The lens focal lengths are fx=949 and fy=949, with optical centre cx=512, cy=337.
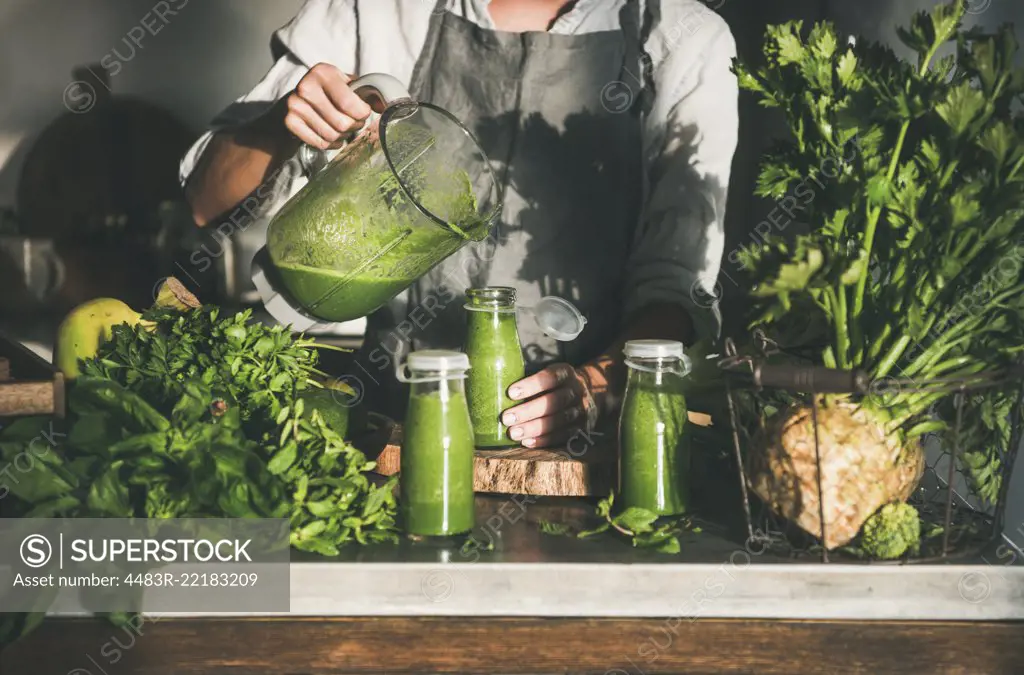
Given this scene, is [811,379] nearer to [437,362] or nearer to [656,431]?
[656,431]

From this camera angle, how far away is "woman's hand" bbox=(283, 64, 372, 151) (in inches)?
41.9

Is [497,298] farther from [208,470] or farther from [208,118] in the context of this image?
[208,118]

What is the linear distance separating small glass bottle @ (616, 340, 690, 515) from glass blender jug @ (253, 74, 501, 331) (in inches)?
9.9

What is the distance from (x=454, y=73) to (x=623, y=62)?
0.28m

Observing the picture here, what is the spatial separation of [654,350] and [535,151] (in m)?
0.69

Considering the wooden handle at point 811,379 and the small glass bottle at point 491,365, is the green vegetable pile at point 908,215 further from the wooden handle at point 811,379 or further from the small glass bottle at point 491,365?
the small glass bottle at point 491,365

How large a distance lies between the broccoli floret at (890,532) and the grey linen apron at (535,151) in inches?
30.7

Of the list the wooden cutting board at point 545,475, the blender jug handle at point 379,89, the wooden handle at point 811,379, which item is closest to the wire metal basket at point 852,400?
the wooden handle at point 811,379

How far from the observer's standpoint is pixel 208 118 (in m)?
2.45

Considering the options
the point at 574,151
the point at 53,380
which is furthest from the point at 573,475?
the point at 574,151

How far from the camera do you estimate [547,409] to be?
1122 millimetres

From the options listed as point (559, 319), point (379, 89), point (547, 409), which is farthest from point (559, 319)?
point (379, 89)

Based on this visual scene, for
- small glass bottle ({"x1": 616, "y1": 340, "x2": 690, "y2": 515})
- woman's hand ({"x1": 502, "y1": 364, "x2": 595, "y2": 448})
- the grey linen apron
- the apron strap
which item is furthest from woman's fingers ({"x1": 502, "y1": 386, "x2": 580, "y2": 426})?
the apron strap

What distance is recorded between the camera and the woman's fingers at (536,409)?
1116 mm
